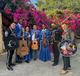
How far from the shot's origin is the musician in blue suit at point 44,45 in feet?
42.1

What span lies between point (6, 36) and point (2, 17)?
3330 millimetres

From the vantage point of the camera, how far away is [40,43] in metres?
13.0

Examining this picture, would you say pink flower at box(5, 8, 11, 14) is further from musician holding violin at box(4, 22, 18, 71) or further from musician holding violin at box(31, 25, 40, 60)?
musician holding violin at box(4, 22, 18, 71)

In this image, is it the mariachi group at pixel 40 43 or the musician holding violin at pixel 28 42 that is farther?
the musician holding violin at pixel 28 42

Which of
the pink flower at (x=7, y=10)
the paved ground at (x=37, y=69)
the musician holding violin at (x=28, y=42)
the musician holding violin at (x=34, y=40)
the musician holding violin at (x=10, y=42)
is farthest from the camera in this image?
the pink flower at (x=7, y=10)

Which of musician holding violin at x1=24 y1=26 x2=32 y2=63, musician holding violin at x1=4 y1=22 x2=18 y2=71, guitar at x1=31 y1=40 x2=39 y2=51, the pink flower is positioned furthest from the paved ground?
the pink flower

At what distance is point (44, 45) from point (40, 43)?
0.60 ft

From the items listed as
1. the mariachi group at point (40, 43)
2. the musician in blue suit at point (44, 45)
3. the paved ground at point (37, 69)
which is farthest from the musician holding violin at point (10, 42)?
the musician in blue suit at point (44, 45)

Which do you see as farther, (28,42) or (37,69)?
(28,42)

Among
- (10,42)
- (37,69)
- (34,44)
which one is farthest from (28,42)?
(37,69)

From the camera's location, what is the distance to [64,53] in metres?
11.3

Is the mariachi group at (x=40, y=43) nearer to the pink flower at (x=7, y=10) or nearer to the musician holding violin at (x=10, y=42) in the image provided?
the musician holding violin at (x=10, y=42)

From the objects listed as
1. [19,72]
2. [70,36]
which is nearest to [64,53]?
[70,36]

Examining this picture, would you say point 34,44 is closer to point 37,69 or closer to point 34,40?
point 34,40
